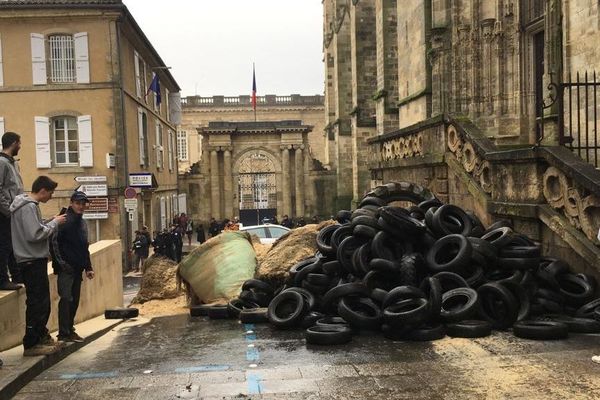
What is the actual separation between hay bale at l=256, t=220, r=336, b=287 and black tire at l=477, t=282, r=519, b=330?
3.25 m

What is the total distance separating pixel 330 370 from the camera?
5371 millimetres

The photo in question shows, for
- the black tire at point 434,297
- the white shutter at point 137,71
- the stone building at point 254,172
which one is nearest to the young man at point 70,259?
the black tire at point 434,297

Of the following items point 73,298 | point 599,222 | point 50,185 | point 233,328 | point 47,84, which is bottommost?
point 233,328

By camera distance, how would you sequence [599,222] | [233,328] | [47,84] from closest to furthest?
[599,222] < [233,328] < [47,84]

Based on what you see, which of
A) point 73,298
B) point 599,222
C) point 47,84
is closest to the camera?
point 599,222

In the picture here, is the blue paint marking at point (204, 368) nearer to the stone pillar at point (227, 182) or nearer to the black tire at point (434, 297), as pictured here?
the black tire at point (434, 297)

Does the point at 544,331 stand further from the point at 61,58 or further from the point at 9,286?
the point at 61,58

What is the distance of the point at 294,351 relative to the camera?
6.22 m

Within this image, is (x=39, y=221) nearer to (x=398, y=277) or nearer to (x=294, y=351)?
(x=294, y=351)

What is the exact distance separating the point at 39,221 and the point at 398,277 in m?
3.84

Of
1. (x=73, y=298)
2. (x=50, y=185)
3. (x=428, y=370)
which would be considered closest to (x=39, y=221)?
(x=50, y=185)

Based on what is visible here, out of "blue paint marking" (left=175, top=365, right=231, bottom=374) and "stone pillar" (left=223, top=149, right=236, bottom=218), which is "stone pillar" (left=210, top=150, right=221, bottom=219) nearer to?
"stone pillar" (left=223, top=149, right=236, bottom=218)

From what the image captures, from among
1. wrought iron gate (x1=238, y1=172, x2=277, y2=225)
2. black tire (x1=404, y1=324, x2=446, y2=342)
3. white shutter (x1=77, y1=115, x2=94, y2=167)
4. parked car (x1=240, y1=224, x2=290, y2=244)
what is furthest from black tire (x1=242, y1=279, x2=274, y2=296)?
wrought iron gate (x1=238, y1=172, x2=277, y2=225)

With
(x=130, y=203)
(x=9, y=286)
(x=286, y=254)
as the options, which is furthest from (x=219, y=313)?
(x=130, y=203)
